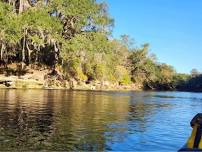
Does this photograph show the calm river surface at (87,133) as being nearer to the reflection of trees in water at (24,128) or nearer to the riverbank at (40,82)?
the reflection of trees in water at (24,128)

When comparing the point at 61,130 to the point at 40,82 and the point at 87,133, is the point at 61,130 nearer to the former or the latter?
the point at 87,133

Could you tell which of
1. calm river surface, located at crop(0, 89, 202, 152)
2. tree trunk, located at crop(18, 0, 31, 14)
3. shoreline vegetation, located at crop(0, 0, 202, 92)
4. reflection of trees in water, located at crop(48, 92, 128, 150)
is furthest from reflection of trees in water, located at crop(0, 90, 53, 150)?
tree trunk, located at crop(18, 0, 31, 14)

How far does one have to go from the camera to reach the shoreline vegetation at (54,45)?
211 ft

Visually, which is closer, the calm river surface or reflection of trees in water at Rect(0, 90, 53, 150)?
reflection of trees in water at Rect(0, 90, 53, 150)

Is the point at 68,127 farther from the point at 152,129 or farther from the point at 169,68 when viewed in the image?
the point at 169,68

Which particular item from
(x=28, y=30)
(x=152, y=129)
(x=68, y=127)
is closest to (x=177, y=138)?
(x=152, y=129)

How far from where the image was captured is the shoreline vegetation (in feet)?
211

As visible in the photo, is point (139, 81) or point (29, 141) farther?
point (139, 81)

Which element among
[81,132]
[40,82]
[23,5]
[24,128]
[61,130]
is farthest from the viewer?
[40,82]

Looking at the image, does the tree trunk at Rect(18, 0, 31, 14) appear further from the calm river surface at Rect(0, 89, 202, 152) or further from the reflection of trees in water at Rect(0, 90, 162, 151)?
the calm river surface at Rect(0, 89, 202, 152)

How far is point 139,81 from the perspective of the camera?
127 meters

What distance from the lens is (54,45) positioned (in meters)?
70.8

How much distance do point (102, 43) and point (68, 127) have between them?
5656 cm

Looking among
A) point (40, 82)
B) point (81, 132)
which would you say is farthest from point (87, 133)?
point (40, 82)
